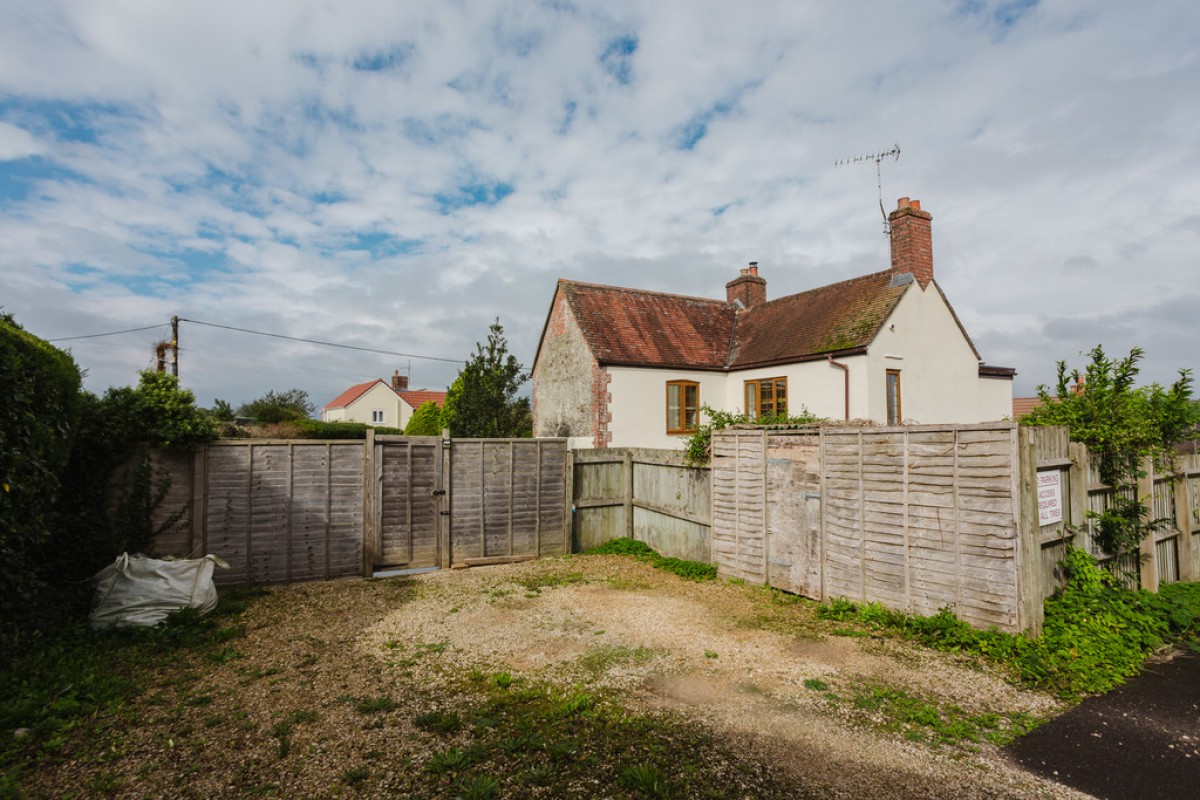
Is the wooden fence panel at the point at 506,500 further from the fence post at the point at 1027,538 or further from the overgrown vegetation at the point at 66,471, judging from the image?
the fence post at the point at 1027,538

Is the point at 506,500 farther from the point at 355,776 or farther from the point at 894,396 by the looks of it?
the point at 894,396

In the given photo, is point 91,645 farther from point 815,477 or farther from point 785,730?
point 815,477

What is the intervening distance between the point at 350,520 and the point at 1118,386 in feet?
37.7

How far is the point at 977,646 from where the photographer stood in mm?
6211

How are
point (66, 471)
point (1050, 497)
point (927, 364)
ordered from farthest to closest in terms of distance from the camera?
1. point (927, 364)
2. point (66, 471)
3. point (1050, 497)

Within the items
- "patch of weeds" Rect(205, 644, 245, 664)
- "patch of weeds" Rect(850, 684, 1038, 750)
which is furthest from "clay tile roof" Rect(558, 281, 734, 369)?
"patch of weeds" Rect(850, 684, 1038, 750)

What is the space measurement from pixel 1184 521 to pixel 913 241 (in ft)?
35.4

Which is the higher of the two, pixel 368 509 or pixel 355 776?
pixel 368 509

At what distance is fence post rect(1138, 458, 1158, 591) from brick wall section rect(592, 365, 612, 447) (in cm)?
1220

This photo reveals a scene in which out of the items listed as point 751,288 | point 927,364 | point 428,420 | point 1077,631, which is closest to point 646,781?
point 1077,631

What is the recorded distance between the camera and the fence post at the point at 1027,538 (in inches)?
239

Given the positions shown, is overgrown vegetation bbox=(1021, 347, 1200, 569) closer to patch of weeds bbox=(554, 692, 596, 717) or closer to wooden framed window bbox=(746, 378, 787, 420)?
patch of weeds bbox=(554, 692, 596, 717)

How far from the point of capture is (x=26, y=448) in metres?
5.70

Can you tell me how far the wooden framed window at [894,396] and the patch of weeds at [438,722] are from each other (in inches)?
600
